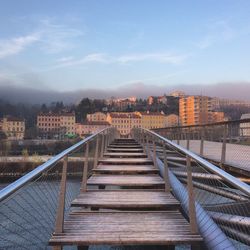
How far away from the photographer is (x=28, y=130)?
139875mm

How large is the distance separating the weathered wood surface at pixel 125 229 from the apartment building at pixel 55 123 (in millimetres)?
138767

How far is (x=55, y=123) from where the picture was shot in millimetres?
148625

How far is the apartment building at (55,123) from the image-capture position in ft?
474

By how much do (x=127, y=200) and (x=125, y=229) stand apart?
1.49m

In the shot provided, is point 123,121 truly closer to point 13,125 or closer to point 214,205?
point 13,125

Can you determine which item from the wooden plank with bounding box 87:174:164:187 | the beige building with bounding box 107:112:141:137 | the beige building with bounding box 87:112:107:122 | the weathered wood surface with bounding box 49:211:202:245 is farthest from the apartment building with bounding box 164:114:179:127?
Result: the weathered wood surface with bounding box 49:211:202:245

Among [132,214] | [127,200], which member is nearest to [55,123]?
[127,200]

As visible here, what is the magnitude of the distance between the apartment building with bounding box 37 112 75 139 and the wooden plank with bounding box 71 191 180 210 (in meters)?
137

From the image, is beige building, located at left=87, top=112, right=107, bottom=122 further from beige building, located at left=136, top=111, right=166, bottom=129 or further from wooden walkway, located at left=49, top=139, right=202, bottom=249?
wooden walkway, located at left=49, top=139, right=202, bottom=249

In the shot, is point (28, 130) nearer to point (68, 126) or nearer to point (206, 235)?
point (68, 126)

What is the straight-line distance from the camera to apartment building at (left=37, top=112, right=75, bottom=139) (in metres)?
144

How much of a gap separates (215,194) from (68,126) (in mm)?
141297

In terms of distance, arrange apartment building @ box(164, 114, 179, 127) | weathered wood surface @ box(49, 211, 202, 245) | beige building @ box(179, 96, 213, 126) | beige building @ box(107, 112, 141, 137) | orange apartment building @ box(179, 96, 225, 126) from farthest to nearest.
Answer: apartment building @ box(164, 114, 179, 127) < beige building @ box(107, 112, 141, 137) < beige building @ box(179, 96, 213, 126) < orange apartment building @ box(179, 96, 225, 126) < weathered wood surface @ box(49, 211, 202, 245)

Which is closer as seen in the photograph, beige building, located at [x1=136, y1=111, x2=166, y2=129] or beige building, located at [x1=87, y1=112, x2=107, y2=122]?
beige building, located at [x1=136, y1=111, x2=166, y2=129]
